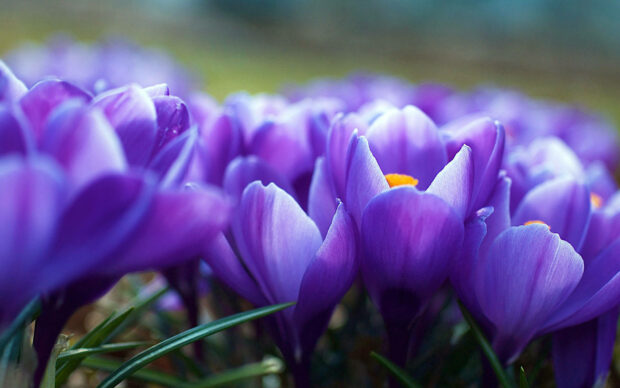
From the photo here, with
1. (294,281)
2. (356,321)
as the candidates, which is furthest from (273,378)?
(294,281)

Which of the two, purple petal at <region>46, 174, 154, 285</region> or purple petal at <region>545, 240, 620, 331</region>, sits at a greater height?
purple petal at <region>46, 174, 154, 285</region>

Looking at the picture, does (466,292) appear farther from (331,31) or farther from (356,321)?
(331,31)

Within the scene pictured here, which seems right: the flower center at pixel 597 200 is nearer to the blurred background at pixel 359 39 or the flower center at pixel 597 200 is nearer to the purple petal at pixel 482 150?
the purple petal at pixel 482 150

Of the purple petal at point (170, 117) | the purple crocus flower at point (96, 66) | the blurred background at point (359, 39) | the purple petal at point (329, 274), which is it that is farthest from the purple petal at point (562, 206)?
the blurred background at point (359, 39)

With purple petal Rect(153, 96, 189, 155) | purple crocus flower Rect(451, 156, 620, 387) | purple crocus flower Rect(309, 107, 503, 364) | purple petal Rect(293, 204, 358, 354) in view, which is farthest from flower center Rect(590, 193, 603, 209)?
purple petal Rect(153, 96, 189, 155)

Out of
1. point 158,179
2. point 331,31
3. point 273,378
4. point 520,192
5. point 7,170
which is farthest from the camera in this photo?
point 331,31

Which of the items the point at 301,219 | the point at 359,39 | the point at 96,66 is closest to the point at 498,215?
the point at 301,219

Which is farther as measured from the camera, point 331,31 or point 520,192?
point 331,31

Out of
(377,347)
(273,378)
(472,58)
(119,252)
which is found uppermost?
(119,252)

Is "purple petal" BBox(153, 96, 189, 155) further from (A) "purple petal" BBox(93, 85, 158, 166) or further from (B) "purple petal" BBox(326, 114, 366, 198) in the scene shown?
(B) "purple petal" BBox(326, 114, 366, 198)
